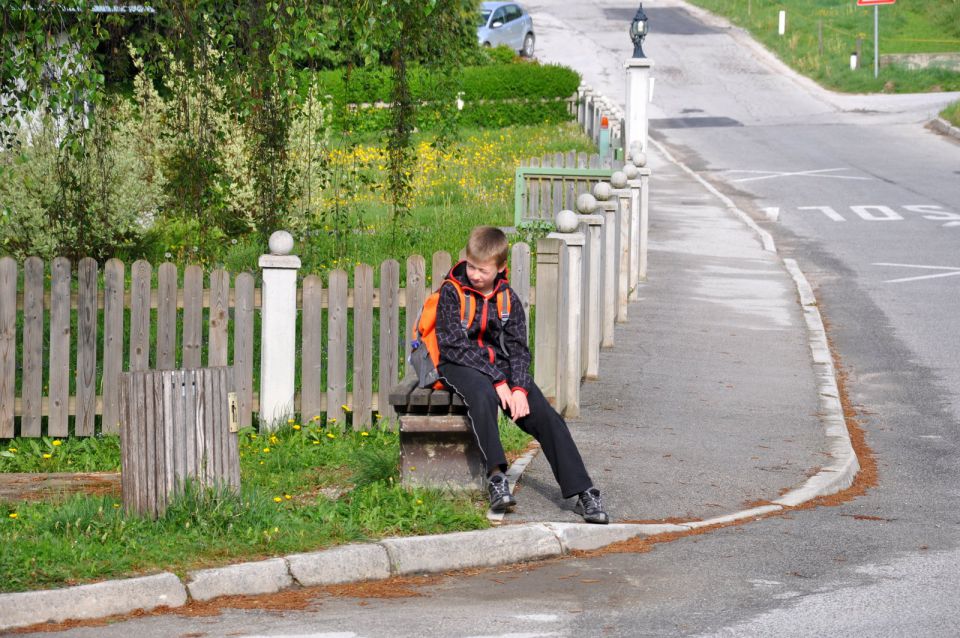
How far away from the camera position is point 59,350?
903 centimetres

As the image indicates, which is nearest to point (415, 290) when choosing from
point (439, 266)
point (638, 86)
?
point (439, 266)

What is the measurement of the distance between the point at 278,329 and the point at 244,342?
9.4 inches

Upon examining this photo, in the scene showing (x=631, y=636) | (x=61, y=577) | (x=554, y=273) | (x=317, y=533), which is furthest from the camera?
(x=554, y=273)

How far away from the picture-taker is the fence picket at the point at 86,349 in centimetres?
889

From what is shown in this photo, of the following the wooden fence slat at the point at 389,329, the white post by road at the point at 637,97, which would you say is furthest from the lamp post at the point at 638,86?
the wooden fence slat at the point at 389,329

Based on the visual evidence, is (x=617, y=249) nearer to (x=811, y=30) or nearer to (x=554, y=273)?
(x=554, y=273)

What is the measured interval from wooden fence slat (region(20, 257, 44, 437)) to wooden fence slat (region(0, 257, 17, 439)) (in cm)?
7

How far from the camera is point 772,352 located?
12023 millimetres

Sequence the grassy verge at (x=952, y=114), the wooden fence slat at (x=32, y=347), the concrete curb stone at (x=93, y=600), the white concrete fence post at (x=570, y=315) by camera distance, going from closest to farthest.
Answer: the concrete curb stone at (x=93, y=600) < the wooden fence slat at (x=32, y=347) < the white concrete fence post at (x=570, y=315) < the grassy verge at (x=952, y=114)

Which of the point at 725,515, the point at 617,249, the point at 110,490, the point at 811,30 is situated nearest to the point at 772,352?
the point at 617,249

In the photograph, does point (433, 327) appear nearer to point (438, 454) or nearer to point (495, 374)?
point (495, 374)

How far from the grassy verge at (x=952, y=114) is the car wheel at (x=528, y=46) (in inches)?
570

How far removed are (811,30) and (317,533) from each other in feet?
153

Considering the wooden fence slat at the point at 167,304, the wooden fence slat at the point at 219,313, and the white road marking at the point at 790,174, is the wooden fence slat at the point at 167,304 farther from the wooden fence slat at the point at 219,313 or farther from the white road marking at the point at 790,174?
the white road marking at the point at 790,174
